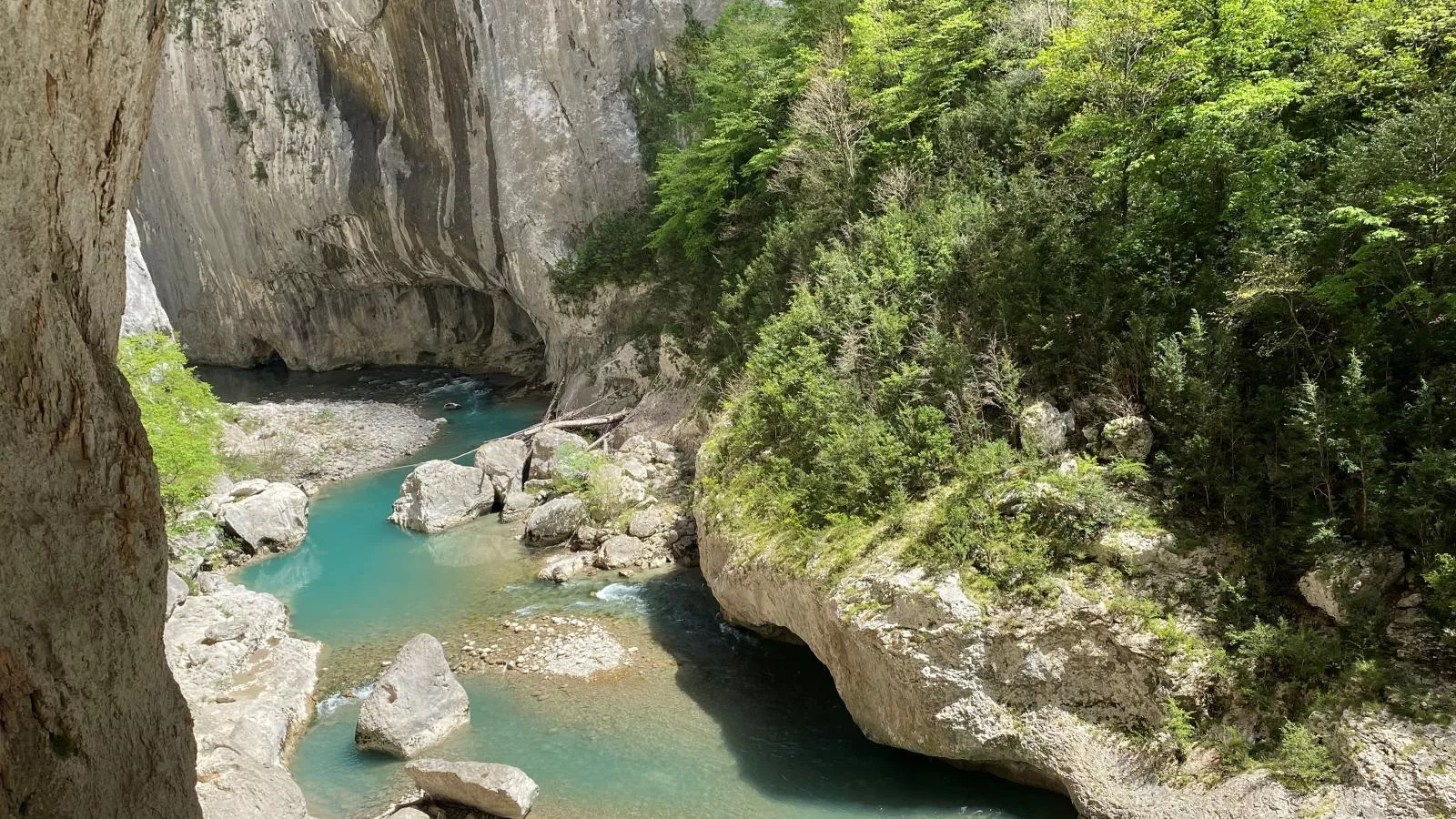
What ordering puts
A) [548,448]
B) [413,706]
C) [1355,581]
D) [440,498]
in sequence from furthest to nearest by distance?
[548,448], [440,498], [413,706], [1355,581]

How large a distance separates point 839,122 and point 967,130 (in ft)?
→ 9.95

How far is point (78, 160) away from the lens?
15.4 feet

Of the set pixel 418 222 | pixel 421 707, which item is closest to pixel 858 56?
pixel 421 707

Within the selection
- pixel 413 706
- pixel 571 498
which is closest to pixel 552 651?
pixel 413 706

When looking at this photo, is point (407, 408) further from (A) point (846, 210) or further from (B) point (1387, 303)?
(B) point (1387, 303)

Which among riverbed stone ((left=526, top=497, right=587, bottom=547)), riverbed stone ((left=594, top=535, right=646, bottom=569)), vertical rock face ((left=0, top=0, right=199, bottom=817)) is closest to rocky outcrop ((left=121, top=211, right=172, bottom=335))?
riverbed stone ((left=526, top=497, right=587, bottom=547))

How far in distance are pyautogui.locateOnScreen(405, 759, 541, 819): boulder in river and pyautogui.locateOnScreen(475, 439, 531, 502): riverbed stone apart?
12819mm

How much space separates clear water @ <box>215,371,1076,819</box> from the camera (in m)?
11.7

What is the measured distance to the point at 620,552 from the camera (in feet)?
63.8

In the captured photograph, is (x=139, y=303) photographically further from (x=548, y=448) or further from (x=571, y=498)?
(x=571, y=498)

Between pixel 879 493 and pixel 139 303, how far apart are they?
69.5 feet

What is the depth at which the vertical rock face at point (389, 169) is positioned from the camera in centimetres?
3059

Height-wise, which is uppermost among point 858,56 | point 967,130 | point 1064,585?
point 858,56

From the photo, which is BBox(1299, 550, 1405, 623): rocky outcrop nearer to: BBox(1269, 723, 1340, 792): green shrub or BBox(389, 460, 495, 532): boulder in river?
BBox(1269, 723, 1340, 792): green shrub
